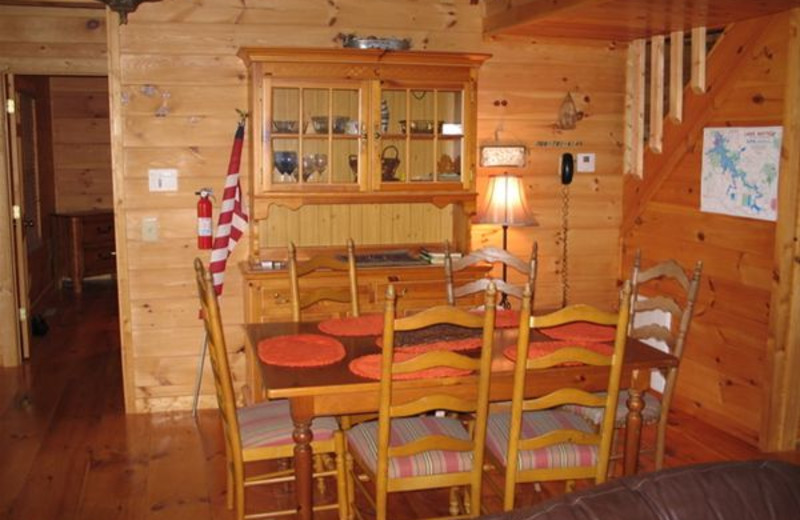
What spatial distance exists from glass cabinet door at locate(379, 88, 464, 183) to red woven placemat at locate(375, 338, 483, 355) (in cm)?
157

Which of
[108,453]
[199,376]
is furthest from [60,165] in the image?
[108,453]

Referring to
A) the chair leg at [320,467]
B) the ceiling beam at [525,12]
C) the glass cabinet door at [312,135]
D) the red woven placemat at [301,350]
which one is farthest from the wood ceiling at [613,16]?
the chair leg at [320,467]

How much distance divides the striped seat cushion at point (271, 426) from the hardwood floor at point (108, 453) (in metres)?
0.51

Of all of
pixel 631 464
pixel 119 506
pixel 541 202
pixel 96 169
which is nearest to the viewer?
pixel 631 464

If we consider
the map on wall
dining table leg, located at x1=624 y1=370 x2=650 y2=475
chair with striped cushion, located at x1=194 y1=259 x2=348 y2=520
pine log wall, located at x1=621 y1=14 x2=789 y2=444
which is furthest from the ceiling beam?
chair with striped cushion, located at x1=194 y1=259 x2=348 y2=520

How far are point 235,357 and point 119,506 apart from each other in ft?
4.62

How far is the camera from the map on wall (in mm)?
3975

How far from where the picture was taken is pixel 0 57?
5309 millimetres

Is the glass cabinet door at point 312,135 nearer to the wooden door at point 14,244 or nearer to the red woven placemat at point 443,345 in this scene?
the red woven placemat at point 443,345

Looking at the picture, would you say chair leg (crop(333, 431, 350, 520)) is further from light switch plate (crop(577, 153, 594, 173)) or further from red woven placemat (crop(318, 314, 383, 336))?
light switch plate (crop(577, 153, 594, 173))

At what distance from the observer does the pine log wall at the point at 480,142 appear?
4254mm

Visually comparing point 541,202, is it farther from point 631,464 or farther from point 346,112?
point 631,464

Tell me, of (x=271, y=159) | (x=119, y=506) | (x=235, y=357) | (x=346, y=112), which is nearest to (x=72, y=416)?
(x=235, y=357)

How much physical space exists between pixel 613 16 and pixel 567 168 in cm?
→ 113
